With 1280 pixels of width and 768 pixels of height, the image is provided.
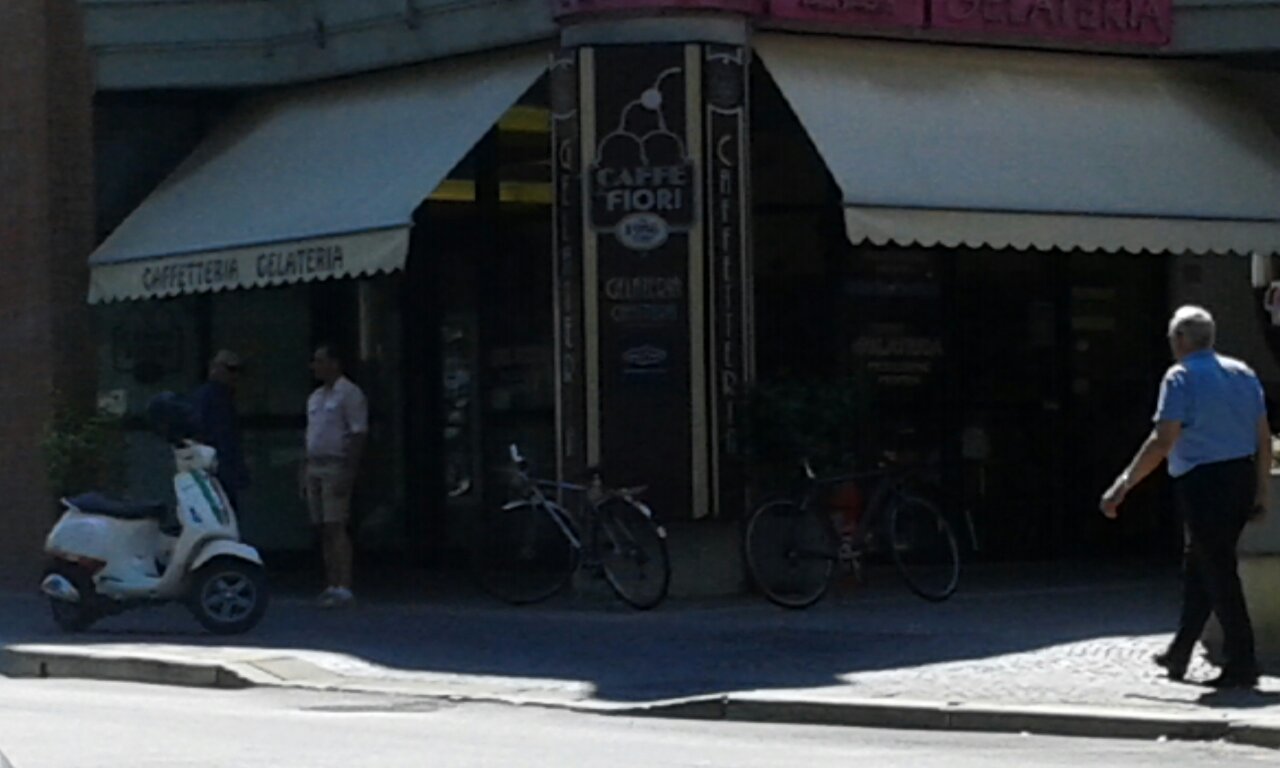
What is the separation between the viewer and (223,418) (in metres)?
20.3

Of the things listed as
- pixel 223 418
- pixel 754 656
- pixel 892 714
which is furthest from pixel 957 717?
pixel 223 418

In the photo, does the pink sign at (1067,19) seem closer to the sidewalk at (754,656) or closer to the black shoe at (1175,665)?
the sidewalk at (754,656)

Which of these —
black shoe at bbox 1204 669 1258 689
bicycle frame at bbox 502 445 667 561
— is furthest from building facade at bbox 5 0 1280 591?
black shoe at bbox 1204 669 1258 689

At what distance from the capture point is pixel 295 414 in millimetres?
23312

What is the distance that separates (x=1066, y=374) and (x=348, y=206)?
6.20 meters

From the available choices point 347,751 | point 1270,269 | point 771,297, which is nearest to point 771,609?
point 771,297

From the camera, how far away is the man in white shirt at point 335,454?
20.1 meters

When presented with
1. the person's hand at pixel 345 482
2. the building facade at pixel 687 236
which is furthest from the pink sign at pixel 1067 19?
the person's hand at pixel 345 482

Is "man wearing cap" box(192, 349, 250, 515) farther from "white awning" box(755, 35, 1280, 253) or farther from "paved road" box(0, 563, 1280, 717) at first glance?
"white awning" box(755, 35, 1280, 253)

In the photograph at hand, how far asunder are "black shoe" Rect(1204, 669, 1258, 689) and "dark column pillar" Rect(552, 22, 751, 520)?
614cm

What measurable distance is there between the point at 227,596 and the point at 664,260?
3.64m

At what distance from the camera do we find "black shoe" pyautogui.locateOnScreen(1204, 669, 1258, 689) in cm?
1310

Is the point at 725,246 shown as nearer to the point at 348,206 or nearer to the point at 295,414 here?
the point at 348,206

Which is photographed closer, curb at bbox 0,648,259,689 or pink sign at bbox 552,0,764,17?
curb at bbox 0,648,259,689
